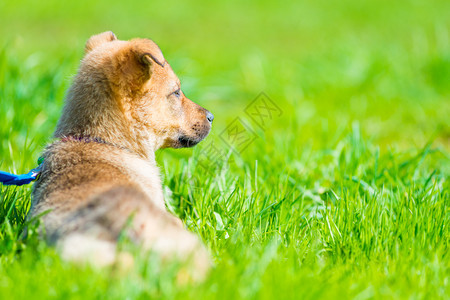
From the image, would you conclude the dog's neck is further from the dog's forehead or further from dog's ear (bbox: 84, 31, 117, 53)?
dog's ear (bbox: 84, 31, 117, 53)

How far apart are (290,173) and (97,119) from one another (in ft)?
5.99

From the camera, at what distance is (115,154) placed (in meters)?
3.25


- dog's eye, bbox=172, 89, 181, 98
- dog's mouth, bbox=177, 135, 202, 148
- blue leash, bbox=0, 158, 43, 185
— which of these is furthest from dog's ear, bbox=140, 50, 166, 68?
blue leash, bbox=0, 158, 43, 185

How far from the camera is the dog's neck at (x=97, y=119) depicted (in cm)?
333

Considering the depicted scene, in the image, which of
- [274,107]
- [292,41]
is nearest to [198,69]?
[274,107]

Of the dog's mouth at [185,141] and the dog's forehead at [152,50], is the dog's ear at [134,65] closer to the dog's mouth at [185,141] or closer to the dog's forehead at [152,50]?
the dog's forehead at [152,50]

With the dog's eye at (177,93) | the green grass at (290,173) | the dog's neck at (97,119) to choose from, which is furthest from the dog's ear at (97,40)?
the dog's eye at (177,93)

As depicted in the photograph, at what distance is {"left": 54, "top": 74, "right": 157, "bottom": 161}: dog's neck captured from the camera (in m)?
3.33

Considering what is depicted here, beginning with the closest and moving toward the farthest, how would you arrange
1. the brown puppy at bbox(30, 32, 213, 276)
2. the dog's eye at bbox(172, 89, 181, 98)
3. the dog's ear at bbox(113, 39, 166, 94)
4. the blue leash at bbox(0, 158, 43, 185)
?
1. the brown puppy at bbox(30, 32, 213, 276)
2. the blue leash at bbox(0, 158, 43, 185)
3. the dog's ear at bbox(113, 39, 166, 94)
4. the dog's eye at bbox(172, 89, 181, 98)

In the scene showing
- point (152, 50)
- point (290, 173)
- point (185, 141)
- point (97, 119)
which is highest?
point (152, 50)

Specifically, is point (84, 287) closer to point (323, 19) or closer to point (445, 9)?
point (323, 19)

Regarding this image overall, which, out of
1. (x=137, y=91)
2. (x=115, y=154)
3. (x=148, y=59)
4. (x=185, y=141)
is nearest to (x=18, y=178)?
(x=115, y=154)

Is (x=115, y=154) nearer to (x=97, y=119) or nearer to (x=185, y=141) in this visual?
(x=97, y=119)

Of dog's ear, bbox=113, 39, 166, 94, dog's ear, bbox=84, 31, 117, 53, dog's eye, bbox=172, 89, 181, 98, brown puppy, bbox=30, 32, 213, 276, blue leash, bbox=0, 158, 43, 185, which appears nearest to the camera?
brown puppy, bbox=30, 32, 213, 276
